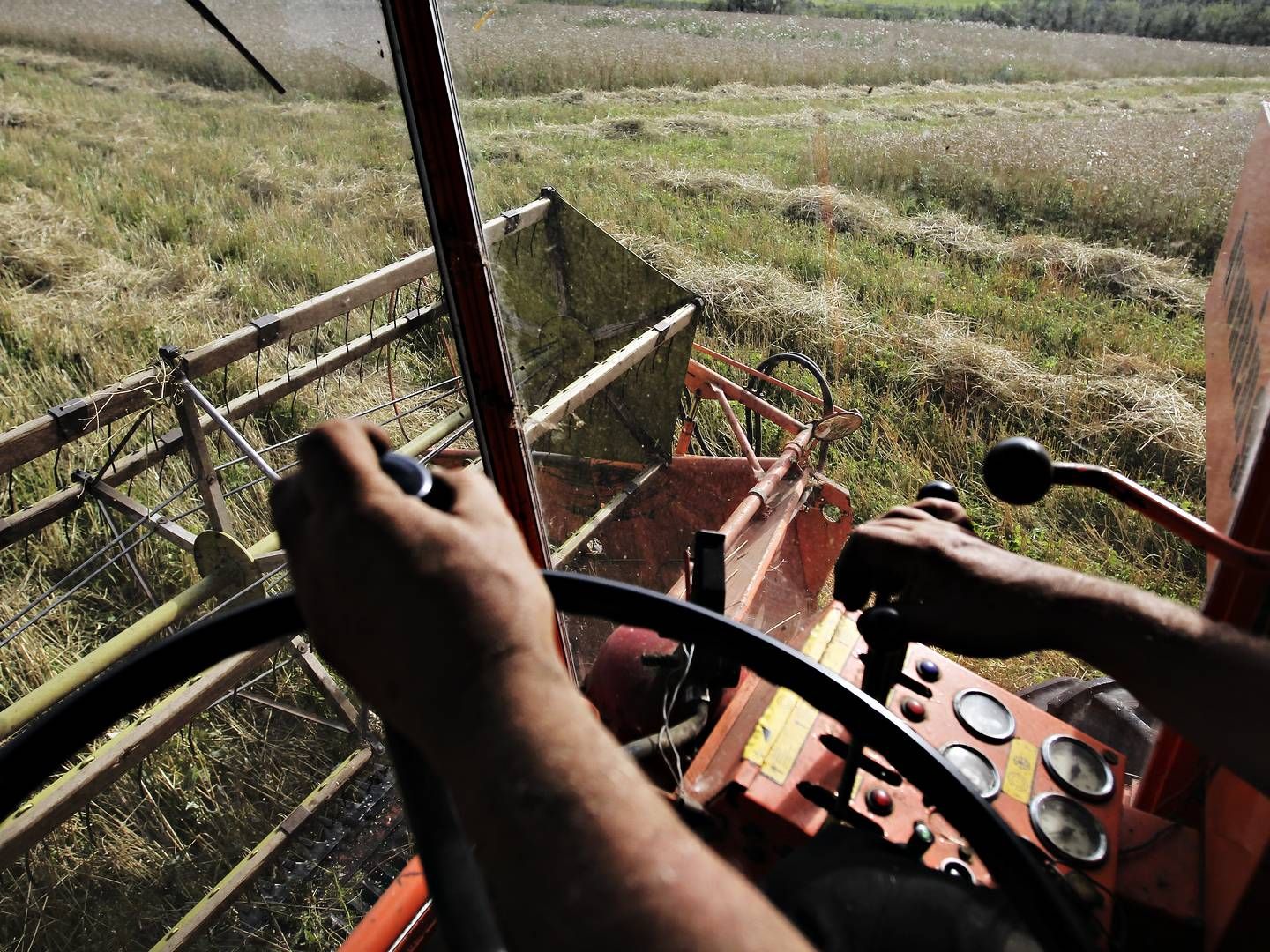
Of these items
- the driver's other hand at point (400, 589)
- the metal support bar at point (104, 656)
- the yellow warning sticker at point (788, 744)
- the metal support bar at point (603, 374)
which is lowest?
the metal support bar at point (104, 656)

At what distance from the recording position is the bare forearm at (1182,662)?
85 cm

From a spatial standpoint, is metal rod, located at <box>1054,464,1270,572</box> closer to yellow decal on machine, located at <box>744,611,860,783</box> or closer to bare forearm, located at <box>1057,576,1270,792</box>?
bare forearm, located at <box>1057,576,1270,792</box>

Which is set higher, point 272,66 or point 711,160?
point 272,66

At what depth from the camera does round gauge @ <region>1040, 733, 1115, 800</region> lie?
1180 millimetres

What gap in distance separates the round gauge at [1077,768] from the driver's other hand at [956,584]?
1.19 ft

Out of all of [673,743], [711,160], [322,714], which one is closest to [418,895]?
[673,743]

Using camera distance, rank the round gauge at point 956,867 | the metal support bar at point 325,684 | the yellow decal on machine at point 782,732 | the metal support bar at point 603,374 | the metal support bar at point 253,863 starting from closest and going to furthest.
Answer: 1. the round gauge at point 956,867
2. the yellow decal on machine at point 782,732
3. the metal support bar at point 603,374
4. the metal support bar at point 253,863
5. the metal support bar at point 325,684

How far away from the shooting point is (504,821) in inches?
18.7

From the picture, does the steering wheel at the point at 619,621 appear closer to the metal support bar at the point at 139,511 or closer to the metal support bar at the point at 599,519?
the metal support bar at the point at 599,519

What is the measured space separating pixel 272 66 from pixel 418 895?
4.56 feet

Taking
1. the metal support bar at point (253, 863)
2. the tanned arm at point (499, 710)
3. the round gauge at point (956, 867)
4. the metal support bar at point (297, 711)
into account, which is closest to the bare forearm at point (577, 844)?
the tanned arm at point (499, 710)

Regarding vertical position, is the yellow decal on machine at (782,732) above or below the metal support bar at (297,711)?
above

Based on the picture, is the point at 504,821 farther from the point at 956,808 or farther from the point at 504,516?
the point at 956,808

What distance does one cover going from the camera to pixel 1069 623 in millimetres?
936
